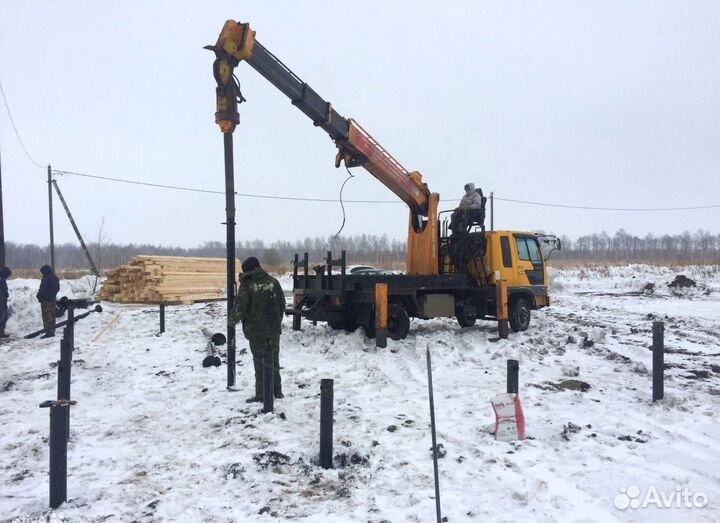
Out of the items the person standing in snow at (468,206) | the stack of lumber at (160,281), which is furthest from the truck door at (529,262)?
the stack of lumber at (160,281)

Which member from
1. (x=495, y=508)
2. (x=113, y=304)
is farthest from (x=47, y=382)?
(x=113, y=304)

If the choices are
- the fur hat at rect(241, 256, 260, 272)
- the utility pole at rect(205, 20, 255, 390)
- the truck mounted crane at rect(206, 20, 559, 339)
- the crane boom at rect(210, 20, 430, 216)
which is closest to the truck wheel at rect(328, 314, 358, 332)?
the truck mounted crane at rect(206, 20, 559, 339)

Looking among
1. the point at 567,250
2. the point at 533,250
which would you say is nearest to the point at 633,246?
the point at 567,250

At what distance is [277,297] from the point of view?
7.09 metres

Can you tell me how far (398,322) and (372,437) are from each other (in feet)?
19.4

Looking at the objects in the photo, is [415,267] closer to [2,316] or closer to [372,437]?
[372,437]

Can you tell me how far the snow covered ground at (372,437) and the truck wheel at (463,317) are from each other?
161 cm

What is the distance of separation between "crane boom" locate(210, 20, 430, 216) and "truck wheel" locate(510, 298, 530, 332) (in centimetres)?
313

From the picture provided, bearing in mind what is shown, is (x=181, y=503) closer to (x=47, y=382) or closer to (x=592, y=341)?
(x=47, y=382)

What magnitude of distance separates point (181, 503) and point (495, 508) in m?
2.47

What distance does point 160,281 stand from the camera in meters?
19.9

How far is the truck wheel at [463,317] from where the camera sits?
1278cm

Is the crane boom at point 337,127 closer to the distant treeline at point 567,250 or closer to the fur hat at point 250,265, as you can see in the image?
the fur hat at point 250,265

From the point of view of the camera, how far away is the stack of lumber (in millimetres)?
19688
